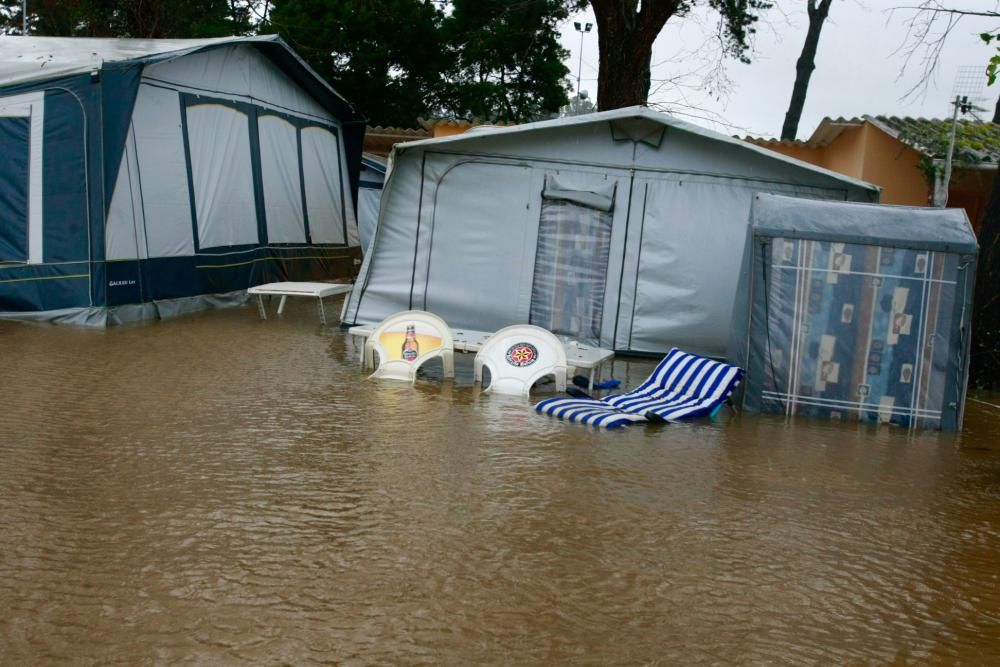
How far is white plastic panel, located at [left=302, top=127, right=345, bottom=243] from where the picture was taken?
50.5 ft

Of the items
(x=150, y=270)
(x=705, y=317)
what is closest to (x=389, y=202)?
(x=150, y=270)

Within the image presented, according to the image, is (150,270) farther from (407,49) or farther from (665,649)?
(407,49)

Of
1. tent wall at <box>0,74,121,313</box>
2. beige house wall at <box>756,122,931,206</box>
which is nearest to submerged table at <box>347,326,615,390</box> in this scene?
tent wall at <box>0,74,121,313</box>

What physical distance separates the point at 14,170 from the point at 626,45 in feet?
26.2

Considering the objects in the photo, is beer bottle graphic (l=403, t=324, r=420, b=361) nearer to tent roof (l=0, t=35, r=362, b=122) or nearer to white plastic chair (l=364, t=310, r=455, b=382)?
white plastic chair (l=364, t=310, r=455, b=382)

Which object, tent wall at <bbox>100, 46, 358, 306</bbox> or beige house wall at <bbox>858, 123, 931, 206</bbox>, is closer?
tent wall at <bbox>100, 46, 358, 306</bbox>

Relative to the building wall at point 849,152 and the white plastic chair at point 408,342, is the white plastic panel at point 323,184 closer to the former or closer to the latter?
the white plastic chair at point 408,342

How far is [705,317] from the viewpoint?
413 inches

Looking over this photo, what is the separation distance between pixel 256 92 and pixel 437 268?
4.55 m

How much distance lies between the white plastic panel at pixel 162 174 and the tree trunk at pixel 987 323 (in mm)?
8350

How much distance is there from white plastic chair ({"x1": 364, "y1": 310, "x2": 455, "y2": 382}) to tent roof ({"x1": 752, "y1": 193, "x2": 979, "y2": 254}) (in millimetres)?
2641

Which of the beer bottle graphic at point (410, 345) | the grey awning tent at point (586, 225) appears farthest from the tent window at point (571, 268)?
the beer bottle graphic at point (410, 345)

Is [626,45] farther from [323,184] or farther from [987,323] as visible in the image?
[987,323]

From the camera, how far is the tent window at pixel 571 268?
10.6 meters
